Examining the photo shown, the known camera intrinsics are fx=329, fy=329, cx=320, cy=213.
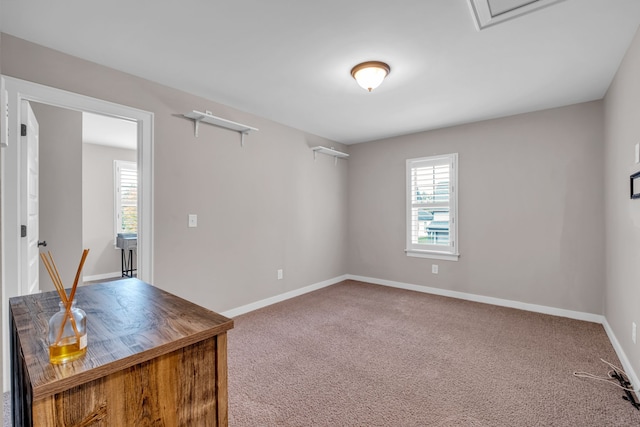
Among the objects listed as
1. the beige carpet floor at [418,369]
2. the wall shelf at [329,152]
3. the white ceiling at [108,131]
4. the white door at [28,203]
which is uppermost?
the white ceiling at [108,131]

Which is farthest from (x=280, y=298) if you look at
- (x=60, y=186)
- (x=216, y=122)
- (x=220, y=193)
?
(x=60, y=186)

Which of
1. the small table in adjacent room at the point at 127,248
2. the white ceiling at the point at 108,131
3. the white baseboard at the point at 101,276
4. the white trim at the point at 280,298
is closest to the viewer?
the white trim at the point at 280,298

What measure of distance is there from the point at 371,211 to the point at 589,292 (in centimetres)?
281

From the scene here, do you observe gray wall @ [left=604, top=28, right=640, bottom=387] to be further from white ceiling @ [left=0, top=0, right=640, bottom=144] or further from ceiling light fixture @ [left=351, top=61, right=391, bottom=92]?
ceiling light fixture @ [left=351, top=61, right=391, bottom=92]

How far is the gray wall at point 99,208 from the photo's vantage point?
18.0 feet

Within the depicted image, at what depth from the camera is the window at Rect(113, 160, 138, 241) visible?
577 cm

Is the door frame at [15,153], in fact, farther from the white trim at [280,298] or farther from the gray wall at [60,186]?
the white trim at [280,298]

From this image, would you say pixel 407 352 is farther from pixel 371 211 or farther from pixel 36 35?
pixel 36 35

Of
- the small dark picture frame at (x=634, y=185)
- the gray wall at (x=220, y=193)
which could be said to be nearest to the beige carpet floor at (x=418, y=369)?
the gray wall at (x=220, y=193)

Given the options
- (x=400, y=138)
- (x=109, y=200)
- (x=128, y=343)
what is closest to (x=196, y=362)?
(x=128, y=343)

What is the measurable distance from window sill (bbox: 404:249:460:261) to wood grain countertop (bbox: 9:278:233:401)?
3727mm

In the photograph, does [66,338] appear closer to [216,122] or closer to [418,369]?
[418,369]

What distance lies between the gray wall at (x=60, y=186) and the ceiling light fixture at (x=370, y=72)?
2920 millimetres

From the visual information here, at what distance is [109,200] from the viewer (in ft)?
18.8
